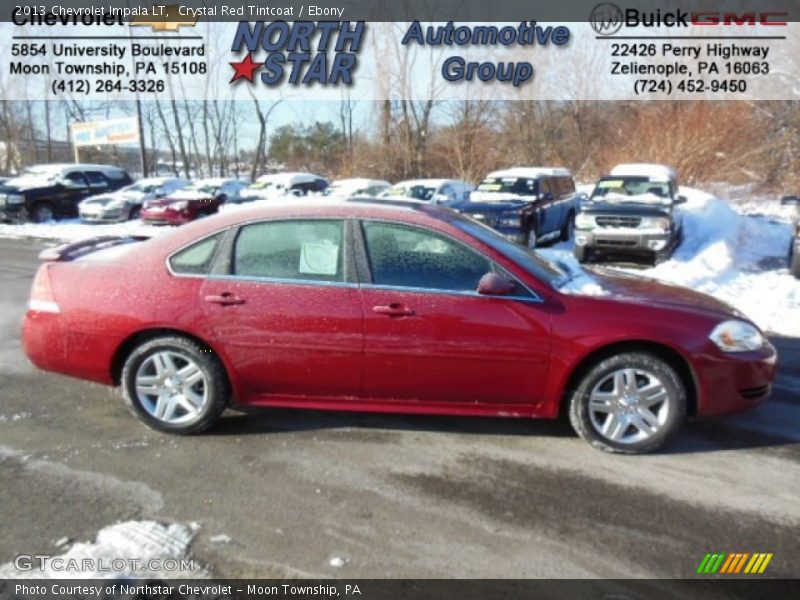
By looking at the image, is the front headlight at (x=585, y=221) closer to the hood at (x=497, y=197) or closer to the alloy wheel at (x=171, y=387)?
the hood at (x=497, y=197)

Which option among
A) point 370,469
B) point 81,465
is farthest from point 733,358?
point 81,465

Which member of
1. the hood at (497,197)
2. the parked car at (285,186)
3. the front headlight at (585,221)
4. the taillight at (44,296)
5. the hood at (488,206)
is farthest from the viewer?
the parked car at (285,186)

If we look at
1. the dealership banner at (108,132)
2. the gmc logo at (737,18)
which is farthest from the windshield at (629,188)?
the dealership banner at (108,132)

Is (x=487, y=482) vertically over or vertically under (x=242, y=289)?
under

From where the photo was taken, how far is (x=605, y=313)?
11.1ft

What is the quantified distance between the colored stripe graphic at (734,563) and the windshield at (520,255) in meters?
1.68

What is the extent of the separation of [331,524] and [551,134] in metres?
36.5

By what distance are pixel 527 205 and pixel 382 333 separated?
348 inches

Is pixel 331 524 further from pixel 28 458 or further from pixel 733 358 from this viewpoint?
pixel 733 358

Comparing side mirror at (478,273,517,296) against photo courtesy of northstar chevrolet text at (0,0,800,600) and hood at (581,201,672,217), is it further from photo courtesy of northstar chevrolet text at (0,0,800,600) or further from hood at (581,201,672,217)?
hood at (581,201,672,217)

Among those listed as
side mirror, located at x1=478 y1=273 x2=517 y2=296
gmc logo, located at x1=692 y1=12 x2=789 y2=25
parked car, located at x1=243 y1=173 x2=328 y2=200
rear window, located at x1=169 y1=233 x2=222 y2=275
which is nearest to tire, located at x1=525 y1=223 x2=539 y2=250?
side mirror, located at x1=478 y1=273 x2=517 y2=296

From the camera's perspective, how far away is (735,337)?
11.3ft

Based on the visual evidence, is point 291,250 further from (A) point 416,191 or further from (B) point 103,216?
(B) point 103,216

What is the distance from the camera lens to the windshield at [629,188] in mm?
11766
